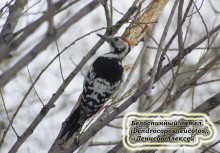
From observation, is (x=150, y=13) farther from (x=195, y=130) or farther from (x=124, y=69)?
(x=195, y=130)

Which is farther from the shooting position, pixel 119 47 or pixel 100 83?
pixel 119 47

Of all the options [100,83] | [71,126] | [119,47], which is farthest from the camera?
[119,47]

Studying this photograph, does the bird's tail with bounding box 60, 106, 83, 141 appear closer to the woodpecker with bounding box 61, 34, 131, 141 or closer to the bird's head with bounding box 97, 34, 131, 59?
the woodpecker with bounding box 61, 34, 131, 141

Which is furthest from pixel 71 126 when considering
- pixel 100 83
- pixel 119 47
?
pixel 119 47

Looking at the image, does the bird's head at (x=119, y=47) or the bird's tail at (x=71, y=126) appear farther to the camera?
the bird's head at (x=119, y=47)

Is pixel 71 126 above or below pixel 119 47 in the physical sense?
below

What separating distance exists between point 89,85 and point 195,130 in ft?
6.90

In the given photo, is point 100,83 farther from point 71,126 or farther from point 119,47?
point 71,126

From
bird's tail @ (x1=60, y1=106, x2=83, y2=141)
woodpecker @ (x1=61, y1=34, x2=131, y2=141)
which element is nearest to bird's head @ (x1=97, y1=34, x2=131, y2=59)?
woodpecker @ (x1=61, y1=34, x2=131, y2=141)

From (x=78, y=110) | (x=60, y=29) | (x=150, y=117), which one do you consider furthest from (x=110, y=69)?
(x=60, y=29)

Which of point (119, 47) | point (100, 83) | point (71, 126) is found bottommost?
point (71, 126)

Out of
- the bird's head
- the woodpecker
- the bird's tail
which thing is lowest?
the bird's tail

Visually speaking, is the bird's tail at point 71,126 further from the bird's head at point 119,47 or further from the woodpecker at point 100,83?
the bird's head at point 119,47

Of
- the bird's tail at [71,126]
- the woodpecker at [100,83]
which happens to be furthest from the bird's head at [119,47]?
the bird's tail at [71,126]
